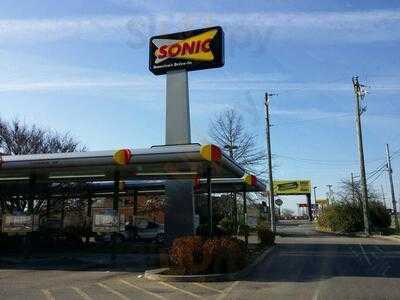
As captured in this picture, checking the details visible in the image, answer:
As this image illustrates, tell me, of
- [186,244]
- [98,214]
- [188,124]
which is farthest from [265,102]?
[186,244]

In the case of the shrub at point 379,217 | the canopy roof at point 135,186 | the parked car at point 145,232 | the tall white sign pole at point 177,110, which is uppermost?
the tall white sign pole at point 177,110

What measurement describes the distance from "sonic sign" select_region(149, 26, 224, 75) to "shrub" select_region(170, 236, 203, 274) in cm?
949

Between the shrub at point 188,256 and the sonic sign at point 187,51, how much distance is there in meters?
9.49

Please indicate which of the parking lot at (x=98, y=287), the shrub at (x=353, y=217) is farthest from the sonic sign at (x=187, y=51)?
the shrub at (x=353, y=217)

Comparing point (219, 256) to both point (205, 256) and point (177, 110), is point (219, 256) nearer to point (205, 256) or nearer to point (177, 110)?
point (205, 256)

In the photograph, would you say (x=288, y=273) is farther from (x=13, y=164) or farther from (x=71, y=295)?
(x=13, y=164)

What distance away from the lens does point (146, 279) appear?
15.7 m

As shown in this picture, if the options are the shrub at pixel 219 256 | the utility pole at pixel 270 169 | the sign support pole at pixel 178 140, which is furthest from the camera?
the utility pole at pixel 270 169

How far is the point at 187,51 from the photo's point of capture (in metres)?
24.0

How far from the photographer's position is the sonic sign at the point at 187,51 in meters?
23.4

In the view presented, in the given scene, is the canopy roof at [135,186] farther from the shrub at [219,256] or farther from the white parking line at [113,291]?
the white parking line at [113,291]

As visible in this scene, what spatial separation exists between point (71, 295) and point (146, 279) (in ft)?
10.7

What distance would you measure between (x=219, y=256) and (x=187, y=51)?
36.2ft

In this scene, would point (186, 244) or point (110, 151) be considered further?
point (110, 151)
